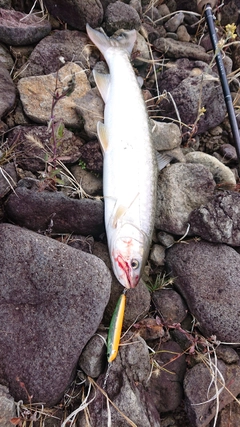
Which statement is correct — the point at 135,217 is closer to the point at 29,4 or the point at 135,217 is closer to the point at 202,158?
the point at 202,158

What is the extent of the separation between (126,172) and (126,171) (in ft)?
0.03

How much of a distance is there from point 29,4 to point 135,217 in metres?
2.94

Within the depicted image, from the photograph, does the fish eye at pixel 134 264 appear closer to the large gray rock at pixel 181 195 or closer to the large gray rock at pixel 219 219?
the large gray rock at pixel 181 195

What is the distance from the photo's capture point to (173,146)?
156 inches

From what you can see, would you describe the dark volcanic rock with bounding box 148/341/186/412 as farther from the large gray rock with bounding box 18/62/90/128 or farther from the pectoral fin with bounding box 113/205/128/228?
the large gray rock with bounding box 18/62/90/128

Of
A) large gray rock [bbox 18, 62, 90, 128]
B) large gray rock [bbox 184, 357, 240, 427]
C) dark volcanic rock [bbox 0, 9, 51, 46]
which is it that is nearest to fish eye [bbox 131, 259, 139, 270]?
large gray rock [bbox 184, 357, 240, 427]

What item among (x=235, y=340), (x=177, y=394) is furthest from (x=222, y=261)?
(x=177, y=394)

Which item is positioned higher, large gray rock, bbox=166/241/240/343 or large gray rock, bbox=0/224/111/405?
large gray rock, bbox=0/224/111/405

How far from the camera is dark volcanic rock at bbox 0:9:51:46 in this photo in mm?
3756

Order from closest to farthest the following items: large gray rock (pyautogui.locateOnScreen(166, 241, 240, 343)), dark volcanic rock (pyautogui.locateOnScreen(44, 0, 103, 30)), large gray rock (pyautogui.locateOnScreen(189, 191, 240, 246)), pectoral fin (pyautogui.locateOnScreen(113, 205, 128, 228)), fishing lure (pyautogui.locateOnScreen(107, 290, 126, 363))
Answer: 1. fishing lure (pyautogui.locateOnScreen(107, 290, 126, 363))
2. pectoral fin (pyautogui.locateOnScreen(113, 205, 128, 228))
3. large gray rock (pyautogui.locateOnScreen(166, 241, 240, 343))
4. large gray rock (pyautogui.locateOnScreen(189, 191, 240, 246))
5. dark volcanic rock (pyautogui.locateOnScreen(44, 0, 103, 30))

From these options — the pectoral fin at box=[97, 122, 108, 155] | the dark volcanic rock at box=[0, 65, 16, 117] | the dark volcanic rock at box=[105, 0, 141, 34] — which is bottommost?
the pectoral fin at box=[97, 122, 108, 155]

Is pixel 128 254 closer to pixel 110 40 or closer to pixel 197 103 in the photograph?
pixel 197 103

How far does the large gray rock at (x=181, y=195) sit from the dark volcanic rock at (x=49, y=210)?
0.72m

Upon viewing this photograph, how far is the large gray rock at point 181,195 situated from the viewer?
3.64 meters
